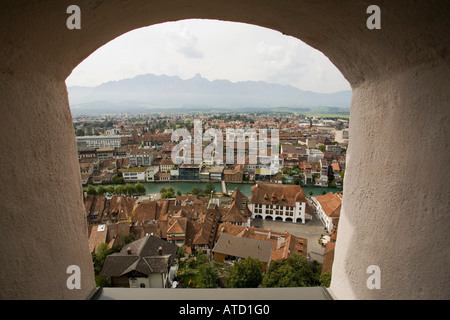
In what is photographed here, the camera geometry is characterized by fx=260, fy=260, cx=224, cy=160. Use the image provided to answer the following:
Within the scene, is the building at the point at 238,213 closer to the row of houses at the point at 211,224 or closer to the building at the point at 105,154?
the row of houses at the point at 211,224

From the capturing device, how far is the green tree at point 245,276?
6324 mm

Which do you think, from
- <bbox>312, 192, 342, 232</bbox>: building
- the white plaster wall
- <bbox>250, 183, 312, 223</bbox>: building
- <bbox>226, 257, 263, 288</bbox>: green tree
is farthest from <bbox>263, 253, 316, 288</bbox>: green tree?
<bbox>250, 183, 312, 223</bbox>: building

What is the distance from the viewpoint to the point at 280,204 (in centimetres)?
1430

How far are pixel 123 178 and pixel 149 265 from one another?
1780 centimetres

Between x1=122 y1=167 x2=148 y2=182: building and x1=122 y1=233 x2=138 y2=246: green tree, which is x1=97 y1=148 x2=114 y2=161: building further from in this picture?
x1=122 y1=233 x2=138 y2=246: green tree

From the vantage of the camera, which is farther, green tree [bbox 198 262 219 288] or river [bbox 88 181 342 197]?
river [bbox 88 181 342 197]

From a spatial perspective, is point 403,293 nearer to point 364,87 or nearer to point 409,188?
point 409,188

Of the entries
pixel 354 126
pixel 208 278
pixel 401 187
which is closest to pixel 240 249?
pixel 208 278

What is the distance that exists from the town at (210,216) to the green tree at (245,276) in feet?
0.11

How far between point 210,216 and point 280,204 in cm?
431

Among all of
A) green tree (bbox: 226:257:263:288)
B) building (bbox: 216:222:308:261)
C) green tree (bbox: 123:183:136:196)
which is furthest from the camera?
green tree (bbox: 123:183:136:196)

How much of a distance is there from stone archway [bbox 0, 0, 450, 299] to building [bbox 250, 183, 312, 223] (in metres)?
13.6

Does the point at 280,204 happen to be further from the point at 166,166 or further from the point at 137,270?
the point at 166,166

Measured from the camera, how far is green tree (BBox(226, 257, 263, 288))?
20.7 feet
